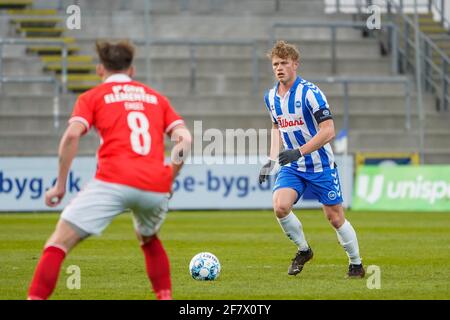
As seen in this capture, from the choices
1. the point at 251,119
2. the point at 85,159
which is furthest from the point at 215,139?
the point at 85,159

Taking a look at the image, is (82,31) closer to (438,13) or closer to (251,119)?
(251,119)

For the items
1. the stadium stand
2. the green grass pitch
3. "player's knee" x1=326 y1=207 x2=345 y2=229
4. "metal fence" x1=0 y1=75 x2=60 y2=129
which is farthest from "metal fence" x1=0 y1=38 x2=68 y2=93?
"player's knee" x1=326 y1=207 x2=345 y2=229

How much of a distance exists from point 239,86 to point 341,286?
70.9ft

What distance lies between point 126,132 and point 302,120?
4048mm

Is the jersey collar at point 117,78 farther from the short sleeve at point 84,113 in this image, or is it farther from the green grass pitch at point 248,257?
the green grass pitch at point 248,257

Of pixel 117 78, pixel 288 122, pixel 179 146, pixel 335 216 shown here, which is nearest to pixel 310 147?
pixel 288 122

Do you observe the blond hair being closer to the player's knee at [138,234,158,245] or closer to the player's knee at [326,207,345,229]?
the player's knee at [326,207,345,229]

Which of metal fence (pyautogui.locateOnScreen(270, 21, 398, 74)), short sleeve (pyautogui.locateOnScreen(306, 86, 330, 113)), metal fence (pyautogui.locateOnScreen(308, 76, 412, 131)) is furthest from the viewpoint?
metal fence (pyautogui.locateOnScreen(270, 21, 398, 74))

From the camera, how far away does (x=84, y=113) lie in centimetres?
782

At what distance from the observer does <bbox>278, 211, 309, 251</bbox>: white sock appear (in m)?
11.6

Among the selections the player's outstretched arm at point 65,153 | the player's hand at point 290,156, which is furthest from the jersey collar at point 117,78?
the player's hand at point 290,156

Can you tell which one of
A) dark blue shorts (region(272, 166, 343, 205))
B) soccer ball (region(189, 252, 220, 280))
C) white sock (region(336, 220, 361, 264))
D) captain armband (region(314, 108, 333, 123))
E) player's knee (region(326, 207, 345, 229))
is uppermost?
captain armband (region(314, 108, 333, 123))

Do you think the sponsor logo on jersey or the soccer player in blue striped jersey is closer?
the soccer player in blue striped jersey

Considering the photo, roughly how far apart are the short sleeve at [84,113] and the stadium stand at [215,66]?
19.9 meters
